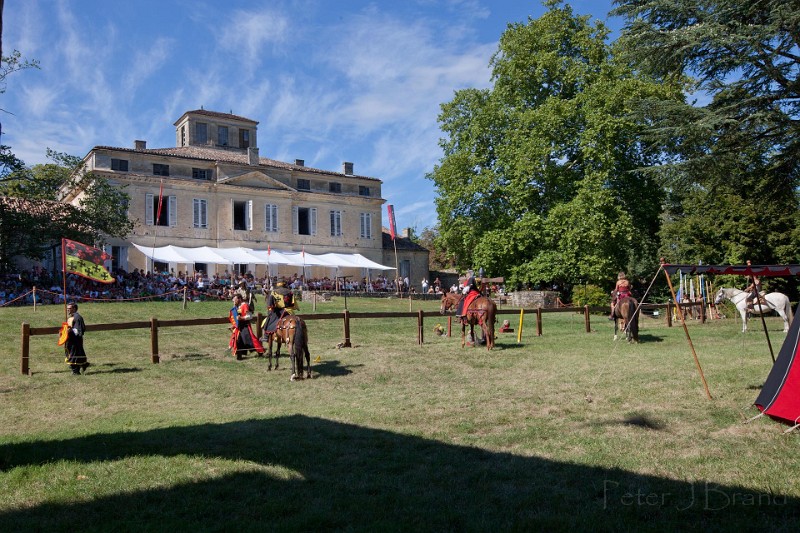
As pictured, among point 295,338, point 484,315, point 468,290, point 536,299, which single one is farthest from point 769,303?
point 295,338

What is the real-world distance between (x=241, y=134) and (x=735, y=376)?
1709 inches

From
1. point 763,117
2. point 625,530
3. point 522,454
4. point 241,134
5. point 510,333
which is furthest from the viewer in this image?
point 241,134

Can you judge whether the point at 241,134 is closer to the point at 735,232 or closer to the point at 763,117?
the point at 735,232

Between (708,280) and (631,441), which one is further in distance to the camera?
(708,280)

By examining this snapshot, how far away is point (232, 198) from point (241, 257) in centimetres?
678

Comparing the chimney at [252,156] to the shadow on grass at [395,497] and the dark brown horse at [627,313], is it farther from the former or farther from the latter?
the shadow on grass at [395,497]

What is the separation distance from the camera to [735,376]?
11227mm

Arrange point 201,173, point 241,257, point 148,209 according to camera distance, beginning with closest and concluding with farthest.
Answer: point 241,257, point 148,209, point 201,173

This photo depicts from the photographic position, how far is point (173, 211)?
131 ft

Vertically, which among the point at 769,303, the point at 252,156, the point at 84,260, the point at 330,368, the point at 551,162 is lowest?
the point at 330,368

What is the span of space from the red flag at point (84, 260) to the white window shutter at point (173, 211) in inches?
904

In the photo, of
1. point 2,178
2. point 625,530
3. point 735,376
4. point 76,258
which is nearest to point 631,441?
point 625,530

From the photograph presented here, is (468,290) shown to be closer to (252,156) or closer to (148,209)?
(148,209)

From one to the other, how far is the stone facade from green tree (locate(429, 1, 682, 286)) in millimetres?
13005
